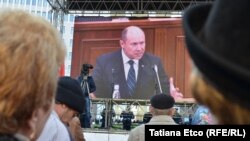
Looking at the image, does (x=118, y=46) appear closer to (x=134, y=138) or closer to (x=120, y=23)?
(x=120, y=23)

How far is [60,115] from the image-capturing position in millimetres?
2242

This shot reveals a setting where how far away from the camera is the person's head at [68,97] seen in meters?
2.07

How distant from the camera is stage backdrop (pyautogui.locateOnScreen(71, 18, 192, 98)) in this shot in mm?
9016

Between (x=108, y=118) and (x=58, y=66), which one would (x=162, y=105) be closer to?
(x=58, y=66)

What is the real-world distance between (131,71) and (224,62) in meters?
8.57

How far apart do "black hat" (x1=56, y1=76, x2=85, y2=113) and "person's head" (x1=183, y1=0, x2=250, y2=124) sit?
1587 millimetres

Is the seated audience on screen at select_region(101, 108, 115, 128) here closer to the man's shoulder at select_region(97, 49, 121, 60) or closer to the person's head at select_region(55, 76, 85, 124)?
the man's shoulder at select_region(97, 49, 121, 60)

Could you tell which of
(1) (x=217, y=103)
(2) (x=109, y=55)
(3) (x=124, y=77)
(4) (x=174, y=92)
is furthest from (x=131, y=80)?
(1) (x=217, y=103)

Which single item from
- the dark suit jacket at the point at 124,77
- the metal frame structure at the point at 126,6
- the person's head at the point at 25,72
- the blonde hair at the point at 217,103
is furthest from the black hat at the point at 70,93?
the metal frame structure at the point at 126,6

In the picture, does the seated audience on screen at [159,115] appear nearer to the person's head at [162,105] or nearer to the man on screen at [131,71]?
the person's head at [162,105]

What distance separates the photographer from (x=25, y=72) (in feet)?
2.56

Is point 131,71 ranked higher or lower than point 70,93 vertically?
higher

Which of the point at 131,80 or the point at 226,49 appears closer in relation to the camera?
the point at 226,49

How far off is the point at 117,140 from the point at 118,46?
4637 mm
